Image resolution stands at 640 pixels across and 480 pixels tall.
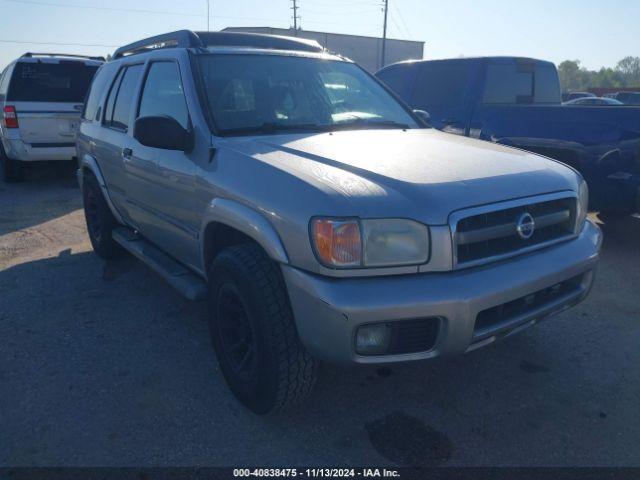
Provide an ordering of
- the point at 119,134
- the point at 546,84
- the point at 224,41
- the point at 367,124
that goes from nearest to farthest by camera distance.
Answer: the point at 367,124 < the point at 224,41 < the point at 119,134 < the point at 546,84

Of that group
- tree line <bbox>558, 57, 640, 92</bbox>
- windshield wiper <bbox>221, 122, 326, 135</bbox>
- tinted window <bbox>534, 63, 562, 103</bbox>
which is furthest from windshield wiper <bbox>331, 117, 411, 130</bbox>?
tree line <bbox>558, 57, 640, 92</bbox>

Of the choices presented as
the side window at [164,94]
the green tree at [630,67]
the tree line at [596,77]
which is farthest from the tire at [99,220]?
the green tree at [630,67]

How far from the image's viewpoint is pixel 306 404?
110 inches

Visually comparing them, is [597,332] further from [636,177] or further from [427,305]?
[427,305]

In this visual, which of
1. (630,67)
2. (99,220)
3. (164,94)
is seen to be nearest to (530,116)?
(164,94)

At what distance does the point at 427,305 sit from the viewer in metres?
2.11

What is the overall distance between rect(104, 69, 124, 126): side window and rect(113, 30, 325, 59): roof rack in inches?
14.0

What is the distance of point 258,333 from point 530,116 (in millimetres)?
4040

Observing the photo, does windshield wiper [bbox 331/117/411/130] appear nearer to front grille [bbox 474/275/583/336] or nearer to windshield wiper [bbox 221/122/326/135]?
windshield wiper [bbox 221/122/326/135]

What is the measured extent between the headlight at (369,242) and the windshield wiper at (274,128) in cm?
110

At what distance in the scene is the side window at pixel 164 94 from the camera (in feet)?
10.8

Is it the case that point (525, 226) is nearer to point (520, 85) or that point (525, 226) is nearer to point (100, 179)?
point (100, 179)

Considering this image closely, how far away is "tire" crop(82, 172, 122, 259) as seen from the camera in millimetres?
4887

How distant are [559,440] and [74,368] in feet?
8.92
